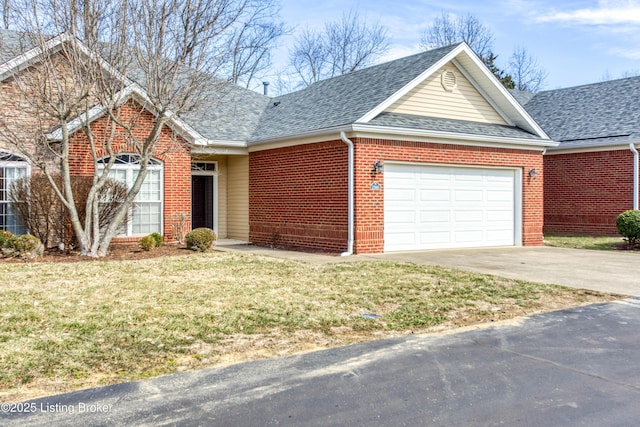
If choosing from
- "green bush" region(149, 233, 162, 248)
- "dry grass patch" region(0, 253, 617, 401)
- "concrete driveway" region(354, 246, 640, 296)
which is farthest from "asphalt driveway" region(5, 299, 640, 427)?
"green bush" region(149, 233, 162, 248)

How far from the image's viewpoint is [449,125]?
16.3m

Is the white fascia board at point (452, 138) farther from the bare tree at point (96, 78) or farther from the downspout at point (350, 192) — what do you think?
the bare tree at point (96, 78)

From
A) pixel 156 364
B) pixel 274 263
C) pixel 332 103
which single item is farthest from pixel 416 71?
pixel 156 364

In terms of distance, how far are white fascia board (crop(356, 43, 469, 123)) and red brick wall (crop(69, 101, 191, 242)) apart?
519cm

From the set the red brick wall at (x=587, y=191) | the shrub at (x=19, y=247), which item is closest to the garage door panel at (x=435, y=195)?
the red brick wall at (x=587, y=191)

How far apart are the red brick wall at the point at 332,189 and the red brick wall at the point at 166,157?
248cm

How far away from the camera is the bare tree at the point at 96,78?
12781 millimetres

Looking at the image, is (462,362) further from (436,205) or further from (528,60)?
(528,60)

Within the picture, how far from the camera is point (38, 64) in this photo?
1402cm

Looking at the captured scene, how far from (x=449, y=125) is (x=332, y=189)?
3932 millimetres

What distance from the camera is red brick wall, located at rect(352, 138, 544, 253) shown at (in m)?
14.5

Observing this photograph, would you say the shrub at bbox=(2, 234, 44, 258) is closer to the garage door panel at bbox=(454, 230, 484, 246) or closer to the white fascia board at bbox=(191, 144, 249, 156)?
the white fascia board at bbox=(191, 144, 249, 156)

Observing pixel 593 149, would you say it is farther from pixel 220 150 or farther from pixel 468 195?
pixel 220 150

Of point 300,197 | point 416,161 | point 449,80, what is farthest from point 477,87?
point 300,197
